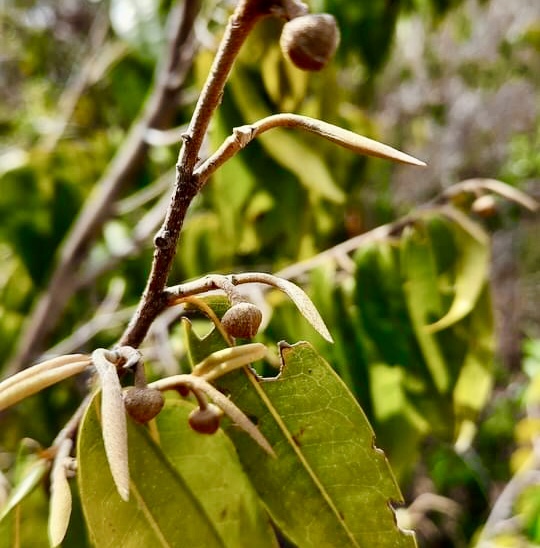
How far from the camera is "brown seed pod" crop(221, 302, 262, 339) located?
32cm

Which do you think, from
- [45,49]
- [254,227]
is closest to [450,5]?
[254,227]

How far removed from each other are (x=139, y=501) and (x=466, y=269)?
0.49 m

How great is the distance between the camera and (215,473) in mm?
414

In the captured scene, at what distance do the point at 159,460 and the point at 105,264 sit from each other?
0.92m

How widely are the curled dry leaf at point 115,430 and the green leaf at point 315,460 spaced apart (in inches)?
4.6

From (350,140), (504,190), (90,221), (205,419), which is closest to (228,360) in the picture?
(205,419)

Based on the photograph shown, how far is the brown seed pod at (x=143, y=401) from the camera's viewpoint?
0.34 meters

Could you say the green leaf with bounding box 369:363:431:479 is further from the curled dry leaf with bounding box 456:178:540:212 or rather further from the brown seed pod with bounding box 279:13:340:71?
the brown seed pod with bounding box 279:13:340:71

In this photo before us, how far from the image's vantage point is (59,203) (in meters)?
1.28

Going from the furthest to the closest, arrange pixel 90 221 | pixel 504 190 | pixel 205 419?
pixel 90 221
pixel 504 190
pixel 205 419

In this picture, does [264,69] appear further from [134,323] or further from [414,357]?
[134,323]

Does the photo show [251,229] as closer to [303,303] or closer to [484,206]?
[484,206]

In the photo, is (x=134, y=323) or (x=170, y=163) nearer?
(x=134, y=323)

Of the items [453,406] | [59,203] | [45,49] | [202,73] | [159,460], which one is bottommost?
[453,406]
